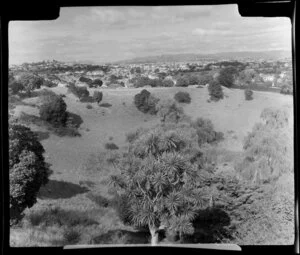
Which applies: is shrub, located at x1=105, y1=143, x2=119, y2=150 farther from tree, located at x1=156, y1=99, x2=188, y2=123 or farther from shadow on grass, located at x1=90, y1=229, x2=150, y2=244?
shadow on grass, located at x1=90, y1=229, x2=150, y2=244

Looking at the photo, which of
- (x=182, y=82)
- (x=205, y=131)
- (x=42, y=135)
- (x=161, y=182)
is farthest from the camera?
(x=205, y=131)

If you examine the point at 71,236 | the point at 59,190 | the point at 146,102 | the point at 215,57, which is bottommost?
the point at 71,236

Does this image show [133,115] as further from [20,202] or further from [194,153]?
[20,202]

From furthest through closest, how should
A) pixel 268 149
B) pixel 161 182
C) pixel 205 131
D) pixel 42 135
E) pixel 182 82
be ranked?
pixel 268 149 → pixel 205 131 → pixel 182 82 → pixel 42 135 → pixel 161 182

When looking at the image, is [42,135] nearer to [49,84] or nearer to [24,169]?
[24,169]

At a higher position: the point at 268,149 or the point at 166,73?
the point at 166,73

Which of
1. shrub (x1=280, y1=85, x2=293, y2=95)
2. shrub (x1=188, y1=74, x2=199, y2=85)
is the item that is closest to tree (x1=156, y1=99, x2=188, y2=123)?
shrub (x1=188, y1=74, x2=199, y2=85)

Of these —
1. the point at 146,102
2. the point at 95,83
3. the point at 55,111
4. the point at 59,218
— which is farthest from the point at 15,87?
the point at 59,218
